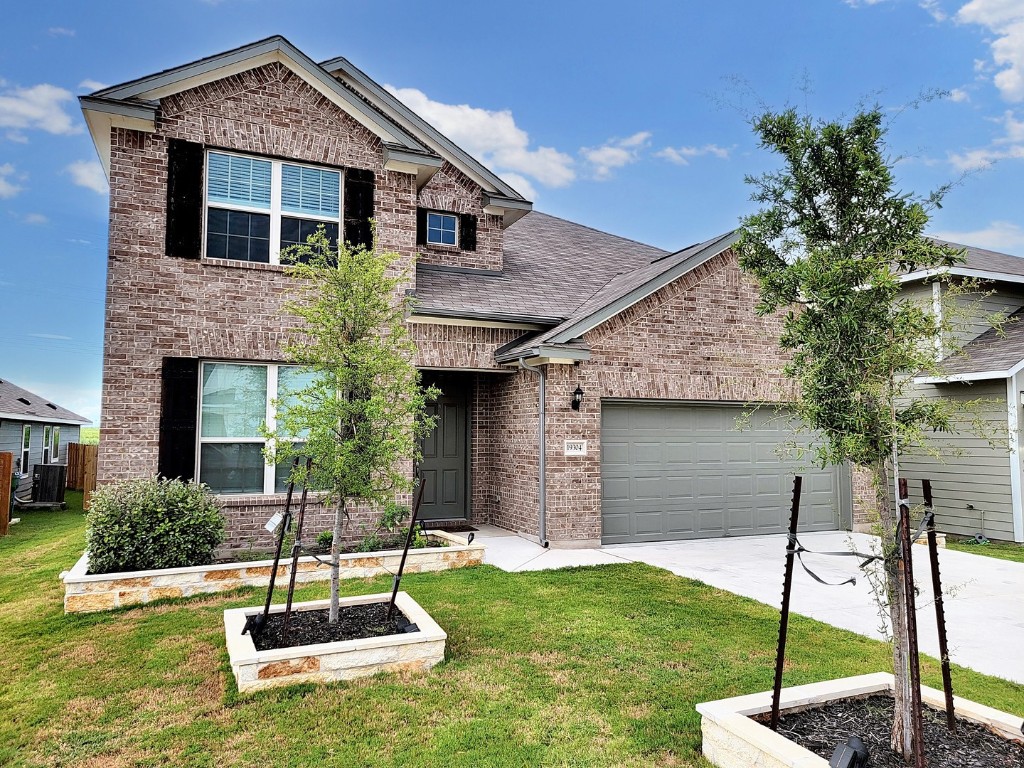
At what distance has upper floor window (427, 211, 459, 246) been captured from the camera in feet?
38.1

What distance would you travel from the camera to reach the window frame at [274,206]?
28.0 feet

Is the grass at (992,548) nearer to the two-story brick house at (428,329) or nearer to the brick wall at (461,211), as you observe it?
→ the two-story brick house at (428,329)

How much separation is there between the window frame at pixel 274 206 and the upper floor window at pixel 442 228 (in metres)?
2.57

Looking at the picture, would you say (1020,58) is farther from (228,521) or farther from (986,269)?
(228,521)

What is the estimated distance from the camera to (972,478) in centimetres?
1162

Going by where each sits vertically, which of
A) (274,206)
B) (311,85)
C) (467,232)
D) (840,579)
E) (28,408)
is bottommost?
(840,579)

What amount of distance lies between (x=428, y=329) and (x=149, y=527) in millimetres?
4718

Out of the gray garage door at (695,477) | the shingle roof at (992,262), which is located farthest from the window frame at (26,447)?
the shingle roof at (992,262)

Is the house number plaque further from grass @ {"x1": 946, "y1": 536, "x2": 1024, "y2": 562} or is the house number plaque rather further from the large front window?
grass @ {"x1": 946, "y1": 536, "x2": 1024, "y2": 562}

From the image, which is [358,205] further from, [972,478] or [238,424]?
[972,478]

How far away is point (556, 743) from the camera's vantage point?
355 cm

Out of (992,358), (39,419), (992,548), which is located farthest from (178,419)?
→ (39,419)

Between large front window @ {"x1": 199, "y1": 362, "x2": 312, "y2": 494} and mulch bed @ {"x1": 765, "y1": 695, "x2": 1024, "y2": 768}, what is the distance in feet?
23.1

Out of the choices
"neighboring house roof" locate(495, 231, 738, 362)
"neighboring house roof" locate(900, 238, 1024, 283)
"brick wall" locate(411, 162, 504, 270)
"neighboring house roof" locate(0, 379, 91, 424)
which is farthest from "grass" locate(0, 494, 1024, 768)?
"neighboring house roof" locate(0, 379, 91, 424)
